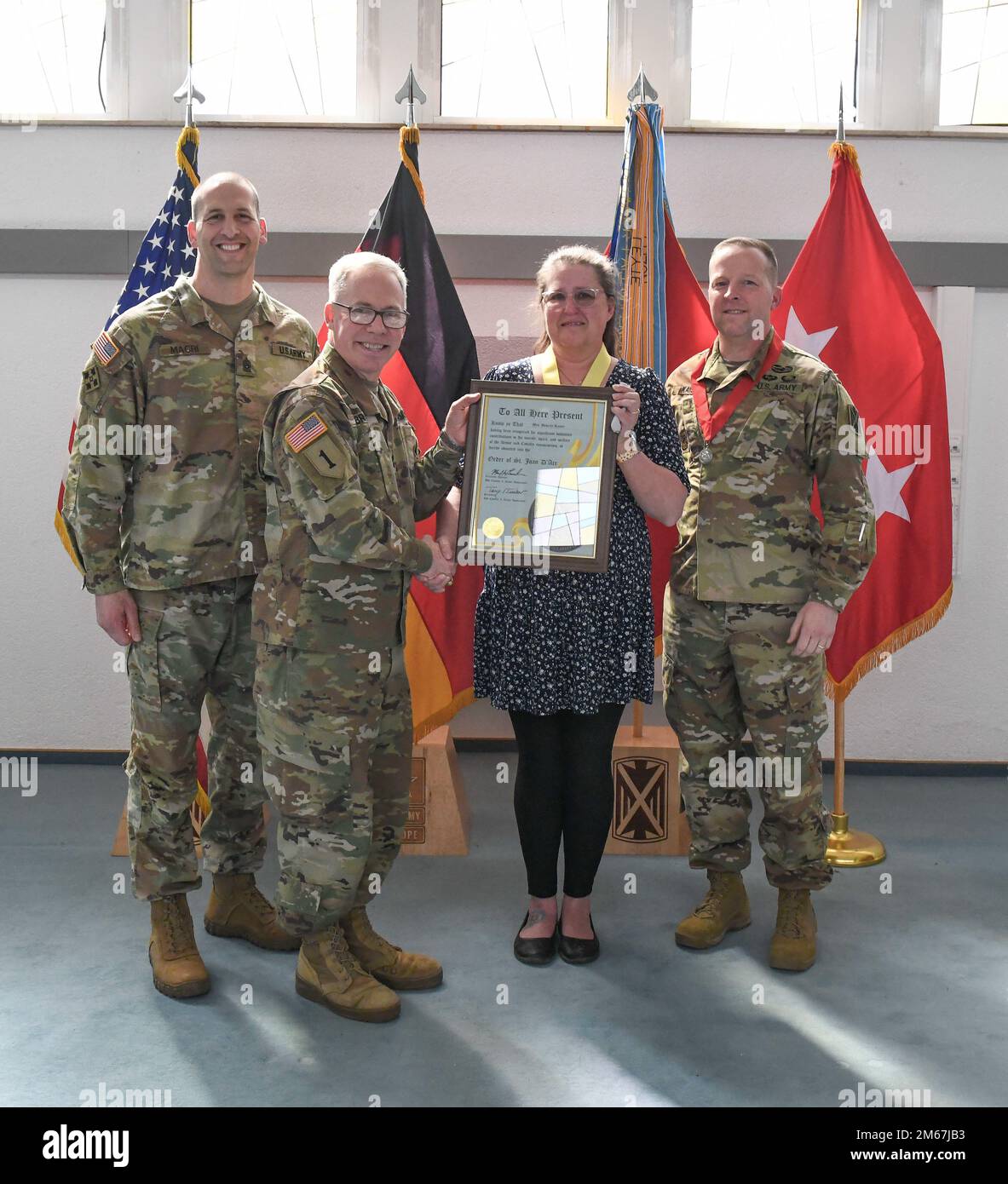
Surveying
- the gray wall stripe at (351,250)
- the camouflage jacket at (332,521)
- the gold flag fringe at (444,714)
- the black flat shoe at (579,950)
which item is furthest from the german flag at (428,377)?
the camouflage jacket at (332,521)

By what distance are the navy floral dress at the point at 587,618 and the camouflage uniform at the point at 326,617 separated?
0.90ft

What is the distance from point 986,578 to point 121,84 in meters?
3.60

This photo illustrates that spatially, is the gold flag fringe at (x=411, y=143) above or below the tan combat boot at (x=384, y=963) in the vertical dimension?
above

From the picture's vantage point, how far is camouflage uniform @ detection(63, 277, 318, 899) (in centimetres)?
206

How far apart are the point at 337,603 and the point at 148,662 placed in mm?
473

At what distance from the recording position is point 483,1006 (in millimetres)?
2113

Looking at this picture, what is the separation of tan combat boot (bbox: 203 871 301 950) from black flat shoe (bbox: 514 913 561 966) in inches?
22.2

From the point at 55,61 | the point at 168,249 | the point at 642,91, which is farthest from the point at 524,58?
the point at 55,61

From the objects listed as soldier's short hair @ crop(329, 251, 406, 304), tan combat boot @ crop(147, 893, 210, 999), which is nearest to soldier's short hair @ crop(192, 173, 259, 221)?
soldier's short hair @ crop(329, 251, 406, 304)

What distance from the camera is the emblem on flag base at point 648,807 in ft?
10.0

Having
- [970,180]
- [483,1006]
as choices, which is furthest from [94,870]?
[970,180]

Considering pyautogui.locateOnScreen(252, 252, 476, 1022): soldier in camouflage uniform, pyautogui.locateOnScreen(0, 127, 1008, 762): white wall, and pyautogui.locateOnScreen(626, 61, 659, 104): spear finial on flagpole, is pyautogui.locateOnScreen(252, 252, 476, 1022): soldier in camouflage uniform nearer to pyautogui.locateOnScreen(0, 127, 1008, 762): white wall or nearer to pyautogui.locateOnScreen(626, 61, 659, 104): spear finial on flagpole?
pyautogui.locateOnScreen(626, 61, 659, 104): spear finial on flagpole

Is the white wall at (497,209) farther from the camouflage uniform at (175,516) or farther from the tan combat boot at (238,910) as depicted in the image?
the camouflage uniform at (175,516)
